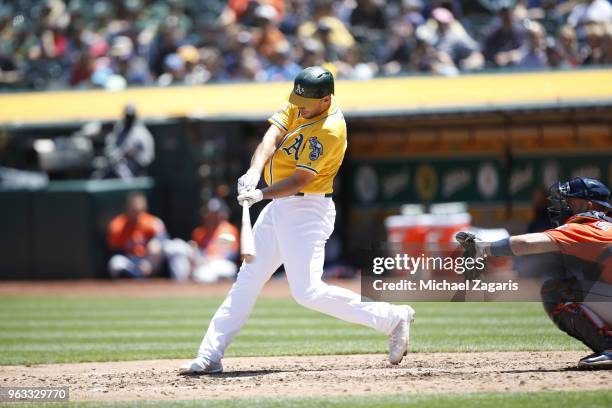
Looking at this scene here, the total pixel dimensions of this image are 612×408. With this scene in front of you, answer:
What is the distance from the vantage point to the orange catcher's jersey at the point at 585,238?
595 cm

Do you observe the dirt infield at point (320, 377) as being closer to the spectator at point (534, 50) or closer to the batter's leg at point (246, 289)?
the batter's leg at point (246, 289)

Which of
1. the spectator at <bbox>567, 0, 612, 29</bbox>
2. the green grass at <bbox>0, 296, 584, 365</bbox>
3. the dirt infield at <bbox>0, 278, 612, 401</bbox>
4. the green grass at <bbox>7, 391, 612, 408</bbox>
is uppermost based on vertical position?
the spectator at <bbox>567, 0, 612, 29</bbox>

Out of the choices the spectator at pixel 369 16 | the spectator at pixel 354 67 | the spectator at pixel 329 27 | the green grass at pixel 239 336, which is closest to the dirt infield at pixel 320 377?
the green grass at pixel 239 336

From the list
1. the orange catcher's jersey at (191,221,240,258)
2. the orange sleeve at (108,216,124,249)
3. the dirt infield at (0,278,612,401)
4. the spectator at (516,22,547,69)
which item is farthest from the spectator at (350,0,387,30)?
the dirt infield at (0,278,612,401)

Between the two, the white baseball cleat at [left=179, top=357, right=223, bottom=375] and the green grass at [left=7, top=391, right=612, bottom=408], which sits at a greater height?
the green grass at [left=7, top=391, right=612, bottom=408]

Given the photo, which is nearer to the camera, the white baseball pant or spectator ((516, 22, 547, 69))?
the white baseball pant

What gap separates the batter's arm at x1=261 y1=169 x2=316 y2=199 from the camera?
618 cm

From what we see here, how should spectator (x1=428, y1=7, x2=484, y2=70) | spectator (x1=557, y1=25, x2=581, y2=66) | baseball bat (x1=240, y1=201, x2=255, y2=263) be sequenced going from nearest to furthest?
baseball bat (x1=240, y1=201, x2=255, y2=263)
spectator (x1=557, y1=25, x2=581, y2=66)
spectator (x1=428, y1=7, x2=484, y2=70)

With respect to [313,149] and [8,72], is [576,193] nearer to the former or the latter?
[313,149]

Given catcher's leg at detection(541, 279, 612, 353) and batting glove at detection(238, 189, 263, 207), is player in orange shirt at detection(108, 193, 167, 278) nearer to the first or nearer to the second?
batting glove at detection(238, 189, 263, 207)

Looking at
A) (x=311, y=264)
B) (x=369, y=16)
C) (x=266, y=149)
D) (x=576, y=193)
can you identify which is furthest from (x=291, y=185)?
(x=369, y=16)

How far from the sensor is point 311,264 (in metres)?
6.32

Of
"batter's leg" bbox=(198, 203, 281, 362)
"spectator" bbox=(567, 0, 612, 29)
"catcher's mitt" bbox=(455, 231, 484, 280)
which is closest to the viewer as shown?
"catcher's mitt" bbox=(455, 231, 484, 280)

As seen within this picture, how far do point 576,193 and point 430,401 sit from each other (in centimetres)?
168
